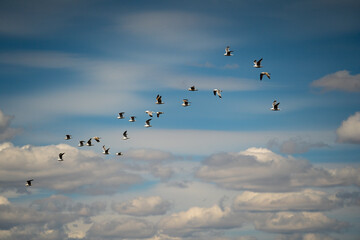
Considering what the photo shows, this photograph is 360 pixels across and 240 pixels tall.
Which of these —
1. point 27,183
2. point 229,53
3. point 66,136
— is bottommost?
point 27,183

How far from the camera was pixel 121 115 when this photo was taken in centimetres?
19225

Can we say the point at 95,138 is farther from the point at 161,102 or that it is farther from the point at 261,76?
the point at 261,76

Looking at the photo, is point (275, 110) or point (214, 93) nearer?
point (214, 93)

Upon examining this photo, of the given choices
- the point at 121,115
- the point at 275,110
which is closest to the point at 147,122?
the point at 121,115

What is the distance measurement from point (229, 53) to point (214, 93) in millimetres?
15895

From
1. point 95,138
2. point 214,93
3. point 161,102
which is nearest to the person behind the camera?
point 214,93

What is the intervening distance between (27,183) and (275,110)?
8010 cm

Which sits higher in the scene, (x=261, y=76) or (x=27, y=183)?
(x=261, y=76)

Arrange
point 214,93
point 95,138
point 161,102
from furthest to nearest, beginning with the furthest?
point 95,138 < point 161,102 < point 214,93

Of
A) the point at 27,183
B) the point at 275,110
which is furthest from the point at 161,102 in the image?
the point at 27,183

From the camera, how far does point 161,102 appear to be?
18188 centimetres

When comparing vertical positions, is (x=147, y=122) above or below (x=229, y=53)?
below

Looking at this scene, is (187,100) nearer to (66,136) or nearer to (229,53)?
(229,53)

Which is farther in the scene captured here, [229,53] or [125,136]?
[125,136]
